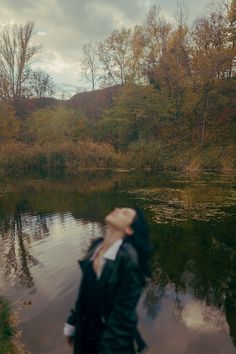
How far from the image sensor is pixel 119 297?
2.64m

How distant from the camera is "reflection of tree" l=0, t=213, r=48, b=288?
9.26m

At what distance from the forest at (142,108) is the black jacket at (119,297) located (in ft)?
105

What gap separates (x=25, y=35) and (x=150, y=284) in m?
55.5

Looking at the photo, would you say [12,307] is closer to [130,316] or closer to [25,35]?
[130,316]

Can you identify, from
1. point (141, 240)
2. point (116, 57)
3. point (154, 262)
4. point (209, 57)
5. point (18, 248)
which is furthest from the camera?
point (116, 57)

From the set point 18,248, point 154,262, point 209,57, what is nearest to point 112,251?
point 154,262

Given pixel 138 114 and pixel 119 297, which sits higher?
pixel 138 114

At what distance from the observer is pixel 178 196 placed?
64.7 feet

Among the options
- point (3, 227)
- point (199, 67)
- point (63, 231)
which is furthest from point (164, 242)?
point (199, 67)

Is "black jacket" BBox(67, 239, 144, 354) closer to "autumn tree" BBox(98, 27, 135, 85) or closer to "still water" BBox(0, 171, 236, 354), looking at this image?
"still water" BBox(0, 171, 236, 354)

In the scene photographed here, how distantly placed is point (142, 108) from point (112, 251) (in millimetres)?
41395

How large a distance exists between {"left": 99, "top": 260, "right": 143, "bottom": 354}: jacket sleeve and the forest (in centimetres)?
3206

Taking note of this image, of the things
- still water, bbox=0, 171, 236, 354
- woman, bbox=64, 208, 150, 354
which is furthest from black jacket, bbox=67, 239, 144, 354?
still water, bbox=0, 171, 236, 354

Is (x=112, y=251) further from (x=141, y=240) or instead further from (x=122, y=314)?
(x=122, y=314)
